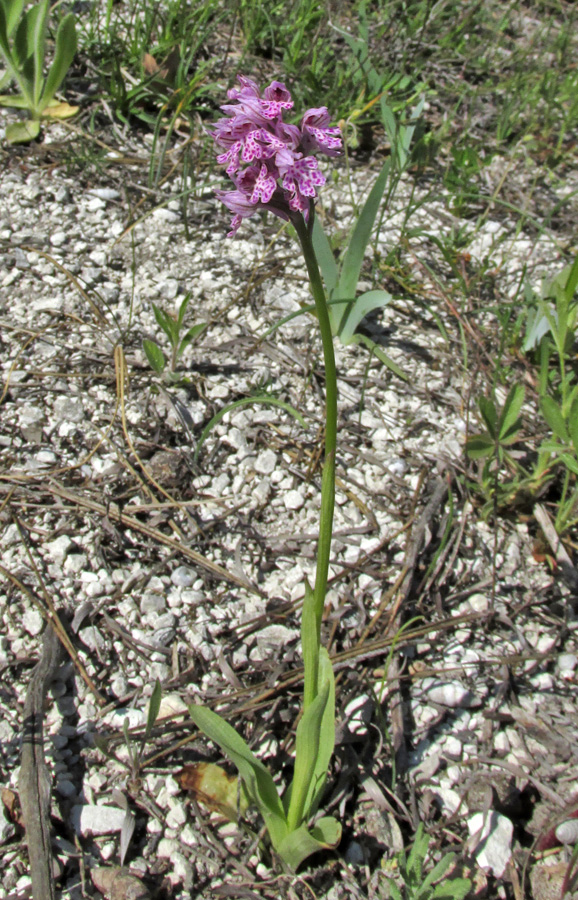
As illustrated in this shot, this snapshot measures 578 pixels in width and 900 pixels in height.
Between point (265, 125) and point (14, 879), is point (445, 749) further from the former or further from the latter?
point (265, 125)

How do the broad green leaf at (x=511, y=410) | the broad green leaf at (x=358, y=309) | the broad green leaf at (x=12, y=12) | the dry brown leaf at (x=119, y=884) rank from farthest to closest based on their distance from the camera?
the broad green leaf at (x=12, y=12) → the broad green leaf at (x=358, y=309) → the broad green leaf at (x=511, y=410) → the dry brown leaf at (x=119, y=884)

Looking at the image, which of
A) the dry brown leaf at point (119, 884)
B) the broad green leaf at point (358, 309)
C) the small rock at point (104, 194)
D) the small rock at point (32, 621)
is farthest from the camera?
the small rock at point (104, 194)

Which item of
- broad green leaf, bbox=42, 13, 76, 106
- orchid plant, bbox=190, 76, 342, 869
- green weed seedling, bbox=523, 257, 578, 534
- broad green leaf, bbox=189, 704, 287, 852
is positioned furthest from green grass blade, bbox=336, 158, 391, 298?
broad green leaf, bbox=189, 704, 287, 852

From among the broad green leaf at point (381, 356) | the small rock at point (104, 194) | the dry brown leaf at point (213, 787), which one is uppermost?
the small rock at point (104, 194)

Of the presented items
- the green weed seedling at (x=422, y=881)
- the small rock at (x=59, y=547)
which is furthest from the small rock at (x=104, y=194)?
the green weed seedling at (x=422, y=881)

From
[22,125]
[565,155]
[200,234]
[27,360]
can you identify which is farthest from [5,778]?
[565,155]

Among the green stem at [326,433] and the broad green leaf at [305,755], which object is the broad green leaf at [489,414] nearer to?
the green stem at [326,433]

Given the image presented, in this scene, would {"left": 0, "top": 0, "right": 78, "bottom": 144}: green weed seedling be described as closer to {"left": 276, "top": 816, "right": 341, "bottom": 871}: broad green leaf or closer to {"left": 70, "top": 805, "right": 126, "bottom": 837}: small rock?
{"left": 70, "top": 805, "right": 126, "bottom": 837}: small rock
